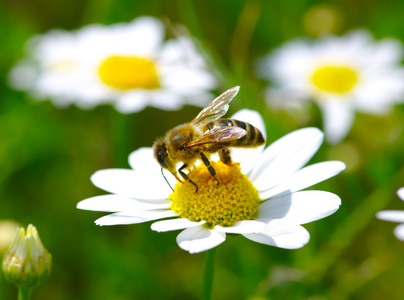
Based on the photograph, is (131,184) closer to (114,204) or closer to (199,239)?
(114,204)

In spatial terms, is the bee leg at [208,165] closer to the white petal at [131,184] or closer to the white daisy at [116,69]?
the white petal at [131,184]

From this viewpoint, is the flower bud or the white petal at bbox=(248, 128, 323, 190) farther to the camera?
the white petal at bbox=(248, 128, 323, 190)

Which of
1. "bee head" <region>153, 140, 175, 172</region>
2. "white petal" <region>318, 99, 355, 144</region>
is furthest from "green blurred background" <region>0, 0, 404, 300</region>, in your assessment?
"bee head" <region>153, 140, 175, 172</region>

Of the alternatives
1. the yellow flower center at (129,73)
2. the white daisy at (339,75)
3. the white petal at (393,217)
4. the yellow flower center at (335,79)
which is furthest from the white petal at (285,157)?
the yellow flower center at (335,79)

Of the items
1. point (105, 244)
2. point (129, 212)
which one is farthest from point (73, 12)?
point (129, 212)

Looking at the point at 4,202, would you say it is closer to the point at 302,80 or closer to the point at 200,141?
the point at 200,141

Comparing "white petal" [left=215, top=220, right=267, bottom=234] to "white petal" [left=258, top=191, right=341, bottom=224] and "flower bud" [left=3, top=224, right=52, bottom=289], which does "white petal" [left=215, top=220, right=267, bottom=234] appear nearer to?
"white petal" [left=258, top=191, right=341, bottom=224]
